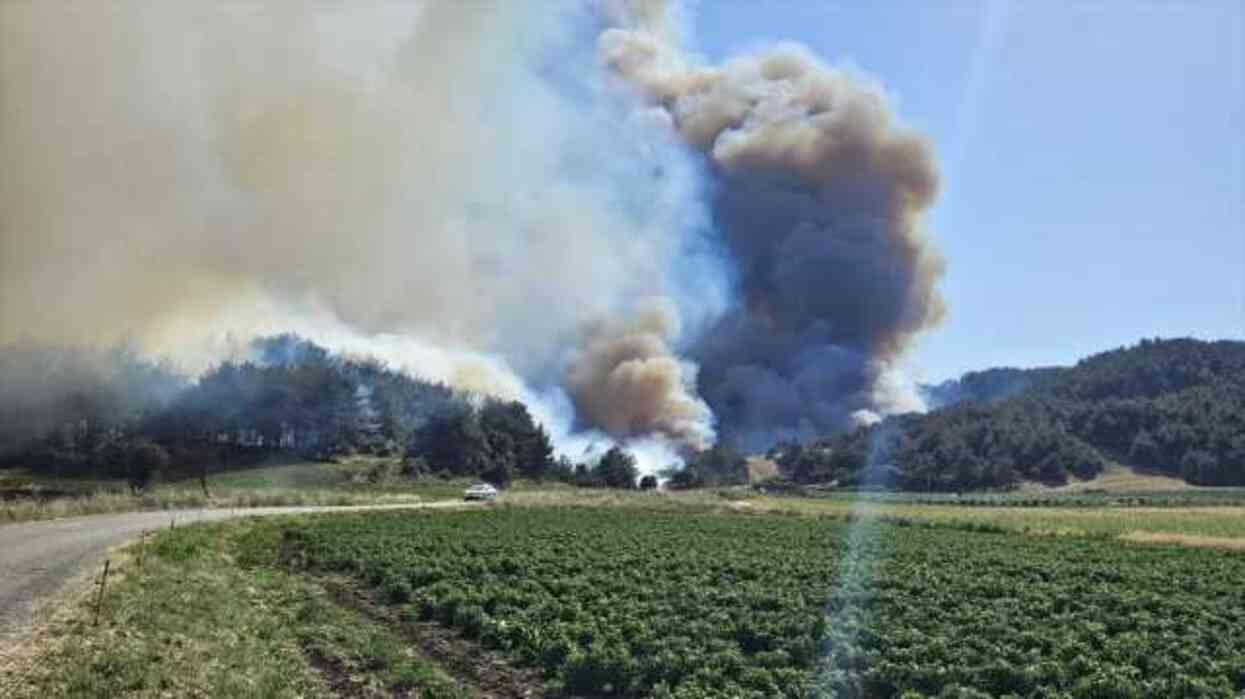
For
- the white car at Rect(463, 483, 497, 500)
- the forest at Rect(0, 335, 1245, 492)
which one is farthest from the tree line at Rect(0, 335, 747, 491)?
the white car at Rect(463, 483, 497, 500)

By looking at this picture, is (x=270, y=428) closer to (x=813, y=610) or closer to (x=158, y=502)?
(x=158, y=502)

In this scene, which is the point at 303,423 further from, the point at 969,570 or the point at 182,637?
the point at 182,637

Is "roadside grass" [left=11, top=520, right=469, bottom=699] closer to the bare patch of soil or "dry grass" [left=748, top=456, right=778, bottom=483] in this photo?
the bare patch of soil

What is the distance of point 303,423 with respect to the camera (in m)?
150

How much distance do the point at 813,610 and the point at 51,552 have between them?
2333 centimetres

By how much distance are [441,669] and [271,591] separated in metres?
12.1

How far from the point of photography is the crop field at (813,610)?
19.0 m

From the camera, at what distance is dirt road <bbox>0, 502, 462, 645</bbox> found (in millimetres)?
22906

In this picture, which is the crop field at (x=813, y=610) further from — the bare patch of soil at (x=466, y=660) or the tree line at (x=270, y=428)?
the tree line at (x=270, y=428)

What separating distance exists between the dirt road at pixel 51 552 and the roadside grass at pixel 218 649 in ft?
4.07

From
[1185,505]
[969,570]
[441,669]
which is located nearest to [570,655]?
[441,669]

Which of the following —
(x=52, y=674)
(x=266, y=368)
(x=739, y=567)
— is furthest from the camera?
(x=266, y=368)

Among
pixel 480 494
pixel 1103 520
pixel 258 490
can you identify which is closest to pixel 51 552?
pixel 258 490

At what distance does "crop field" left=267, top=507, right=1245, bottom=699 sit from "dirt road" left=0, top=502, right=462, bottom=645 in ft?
21.7
